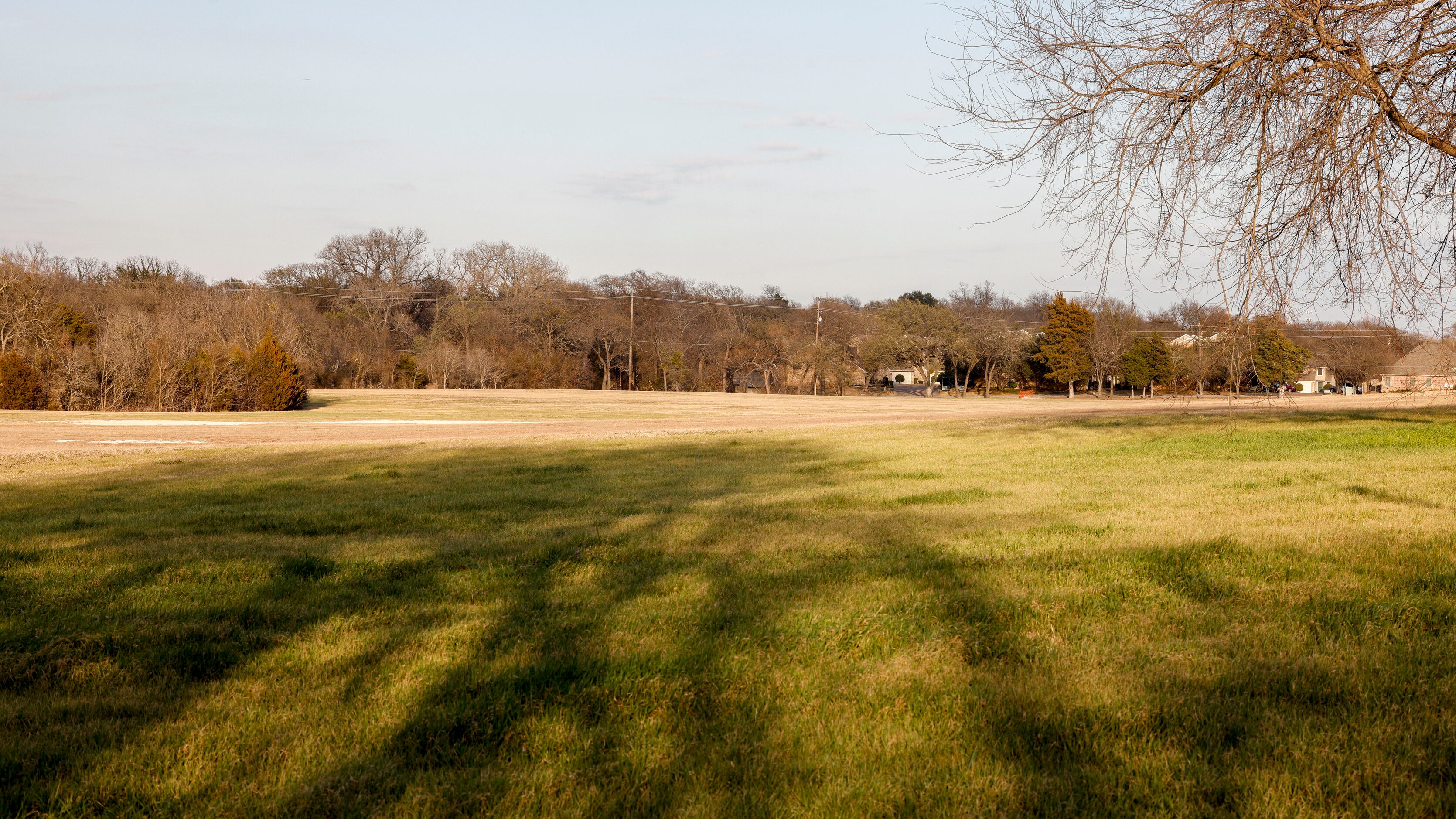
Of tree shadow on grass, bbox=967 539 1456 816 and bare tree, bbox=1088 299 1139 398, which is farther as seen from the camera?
bare tree, bbox=1088 299 1139 398

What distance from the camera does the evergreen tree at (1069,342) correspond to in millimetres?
76250

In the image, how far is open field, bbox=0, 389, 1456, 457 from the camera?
2064 cm

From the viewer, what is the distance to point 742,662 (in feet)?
13.9

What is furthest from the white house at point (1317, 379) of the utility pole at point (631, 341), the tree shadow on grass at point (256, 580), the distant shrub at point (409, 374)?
the tree shadow on grass at point (256, 580)

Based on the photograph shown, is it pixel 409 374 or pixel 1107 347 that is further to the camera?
pixel 1107 347

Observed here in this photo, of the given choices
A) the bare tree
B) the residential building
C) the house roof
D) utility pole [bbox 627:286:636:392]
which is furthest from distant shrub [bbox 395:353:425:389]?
the house roof

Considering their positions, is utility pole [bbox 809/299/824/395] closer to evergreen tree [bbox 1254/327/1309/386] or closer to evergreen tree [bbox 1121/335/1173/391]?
evergreen tree [bbox 1121/335/1173/391]

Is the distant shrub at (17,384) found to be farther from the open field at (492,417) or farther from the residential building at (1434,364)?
the residential building at (1434,364)

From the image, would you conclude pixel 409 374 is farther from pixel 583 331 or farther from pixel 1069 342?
pixel 1069 342

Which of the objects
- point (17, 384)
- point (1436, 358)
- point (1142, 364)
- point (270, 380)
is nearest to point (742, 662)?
point (1436, 358)

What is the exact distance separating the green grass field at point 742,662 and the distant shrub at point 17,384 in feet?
90.2

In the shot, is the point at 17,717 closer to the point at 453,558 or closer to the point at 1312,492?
the point at 453,558

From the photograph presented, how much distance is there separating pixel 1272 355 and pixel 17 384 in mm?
36724

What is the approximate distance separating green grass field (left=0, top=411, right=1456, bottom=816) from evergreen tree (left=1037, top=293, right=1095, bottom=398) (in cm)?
7110
